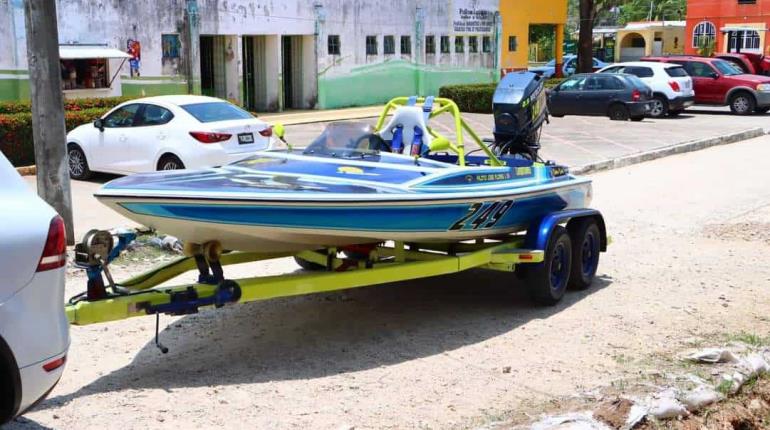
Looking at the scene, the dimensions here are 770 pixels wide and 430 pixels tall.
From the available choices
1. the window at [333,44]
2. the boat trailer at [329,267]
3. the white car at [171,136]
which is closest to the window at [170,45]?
the window at [333,44]

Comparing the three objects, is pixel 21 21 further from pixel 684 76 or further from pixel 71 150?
pixel 684 76

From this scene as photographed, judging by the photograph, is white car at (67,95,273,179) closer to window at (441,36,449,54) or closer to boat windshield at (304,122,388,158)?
boat windshield at (304,122,388,158)

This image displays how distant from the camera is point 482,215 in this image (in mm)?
7691

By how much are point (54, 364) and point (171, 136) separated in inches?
378

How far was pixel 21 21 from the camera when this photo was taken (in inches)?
803

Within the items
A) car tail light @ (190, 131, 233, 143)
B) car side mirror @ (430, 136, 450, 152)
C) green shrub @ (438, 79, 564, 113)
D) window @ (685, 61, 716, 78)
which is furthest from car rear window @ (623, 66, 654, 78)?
car side mirror @ (430, 136, 450, 152)

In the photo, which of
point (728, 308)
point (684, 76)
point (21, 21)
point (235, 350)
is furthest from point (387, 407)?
point (684, 76)

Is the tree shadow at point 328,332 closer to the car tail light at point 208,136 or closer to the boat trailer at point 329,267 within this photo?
the boat trailer at point 329,267

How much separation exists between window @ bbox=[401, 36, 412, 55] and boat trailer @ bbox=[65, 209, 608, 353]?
75.6 ft

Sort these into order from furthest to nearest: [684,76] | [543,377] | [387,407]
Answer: [684,76] → [543,377] → [387,407]

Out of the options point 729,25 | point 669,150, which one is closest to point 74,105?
point 669,150

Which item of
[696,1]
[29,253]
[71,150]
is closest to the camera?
[29,253]

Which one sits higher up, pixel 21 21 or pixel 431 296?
pixel 21 21

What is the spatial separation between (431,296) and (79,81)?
49.8 feet
